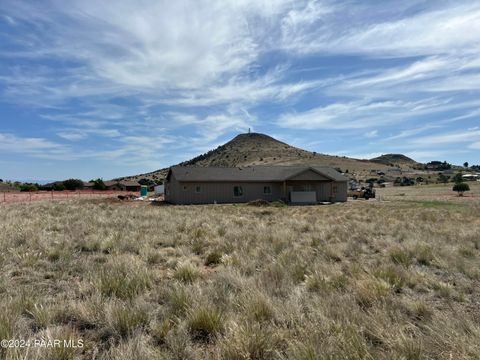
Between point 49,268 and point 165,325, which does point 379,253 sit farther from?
point 49,268

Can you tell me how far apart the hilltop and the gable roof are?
5813cm

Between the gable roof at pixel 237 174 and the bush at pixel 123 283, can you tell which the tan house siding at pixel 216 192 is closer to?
the gable roof at pixel 237 174

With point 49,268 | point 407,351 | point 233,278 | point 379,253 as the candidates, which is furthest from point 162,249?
point 407,351

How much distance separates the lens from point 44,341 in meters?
4.44

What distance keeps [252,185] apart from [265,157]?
7775 cm

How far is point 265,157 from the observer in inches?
4806

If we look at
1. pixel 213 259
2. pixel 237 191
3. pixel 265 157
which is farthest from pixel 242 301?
pixel 265 157

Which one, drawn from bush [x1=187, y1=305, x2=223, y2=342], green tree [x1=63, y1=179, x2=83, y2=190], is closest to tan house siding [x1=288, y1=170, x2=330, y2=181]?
bush [x1=187, y1=305, x2=223, y2=342]

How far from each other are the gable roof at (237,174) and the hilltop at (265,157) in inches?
2289

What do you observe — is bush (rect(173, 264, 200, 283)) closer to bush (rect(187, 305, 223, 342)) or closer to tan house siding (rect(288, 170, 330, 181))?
bush (rect(187, 305, 223, 342))

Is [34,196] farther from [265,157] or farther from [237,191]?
[265,157]

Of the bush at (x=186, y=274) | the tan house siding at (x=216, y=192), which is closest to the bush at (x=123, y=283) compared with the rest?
the bush at (x=186, y=274)

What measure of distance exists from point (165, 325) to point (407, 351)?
2.98 meters

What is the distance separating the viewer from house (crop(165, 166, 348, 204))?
42.9 m
